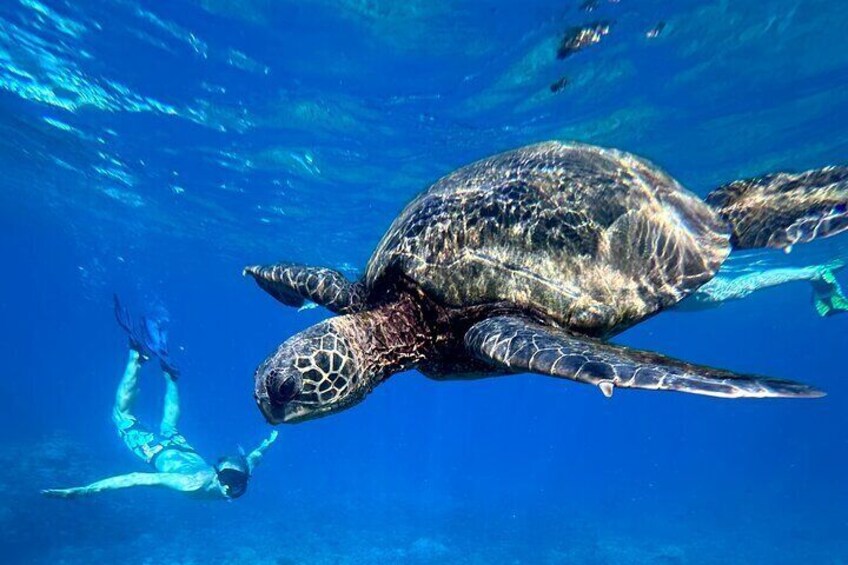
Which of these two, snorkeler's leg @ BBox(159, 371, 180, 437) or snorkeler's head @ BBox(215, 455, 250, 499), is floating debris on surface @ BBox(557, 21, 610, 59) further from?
snorkeler's leg @ BBox(159, 371, 180, 437)

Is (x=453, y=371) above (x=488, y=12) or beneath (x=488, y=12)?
beneath

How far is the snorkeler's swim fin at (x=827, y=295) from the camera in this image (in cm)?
1622

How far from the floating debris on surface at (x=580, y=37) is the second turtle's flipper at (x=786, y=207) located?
696 cm

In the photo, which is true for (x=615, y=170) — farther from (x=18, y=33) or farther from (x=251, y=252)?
(x=251, y=252)

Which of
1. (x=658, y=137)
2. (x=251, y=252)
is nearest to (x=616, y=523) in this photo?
(x=658, y=137)

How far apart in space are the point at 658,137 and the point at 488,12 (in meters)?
8.52

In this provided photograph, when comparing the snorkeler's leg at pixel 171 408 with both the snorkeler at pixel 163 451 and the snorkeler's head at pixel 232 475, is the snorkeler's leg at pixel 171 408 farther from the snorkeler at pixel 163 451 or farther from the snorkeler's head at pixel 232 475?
the snorkeler's head at pixel 232 475

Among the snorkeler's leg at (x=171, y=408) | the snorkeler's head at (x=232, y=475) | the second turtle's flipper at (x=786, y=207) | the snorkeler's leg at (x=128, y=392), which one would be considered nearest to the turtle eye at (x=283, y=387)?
the second turtle's flipper at (x=786, y=207)

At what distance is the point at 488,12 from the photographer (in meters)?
12.0

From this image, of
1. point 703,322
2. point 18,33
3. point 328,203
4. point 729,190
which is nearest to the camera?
point 729,190

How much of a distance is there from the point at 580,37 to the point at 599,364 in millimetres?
11808

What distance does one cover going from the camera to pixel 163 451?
17047 mm

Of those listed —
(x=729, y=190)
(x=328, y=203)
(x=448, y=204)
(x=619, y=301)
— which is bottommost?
(x=619, y=301)

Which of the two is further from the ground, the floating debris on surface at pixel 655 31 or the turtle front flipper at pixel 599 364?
the floating debris on surface at pixel 655 31
